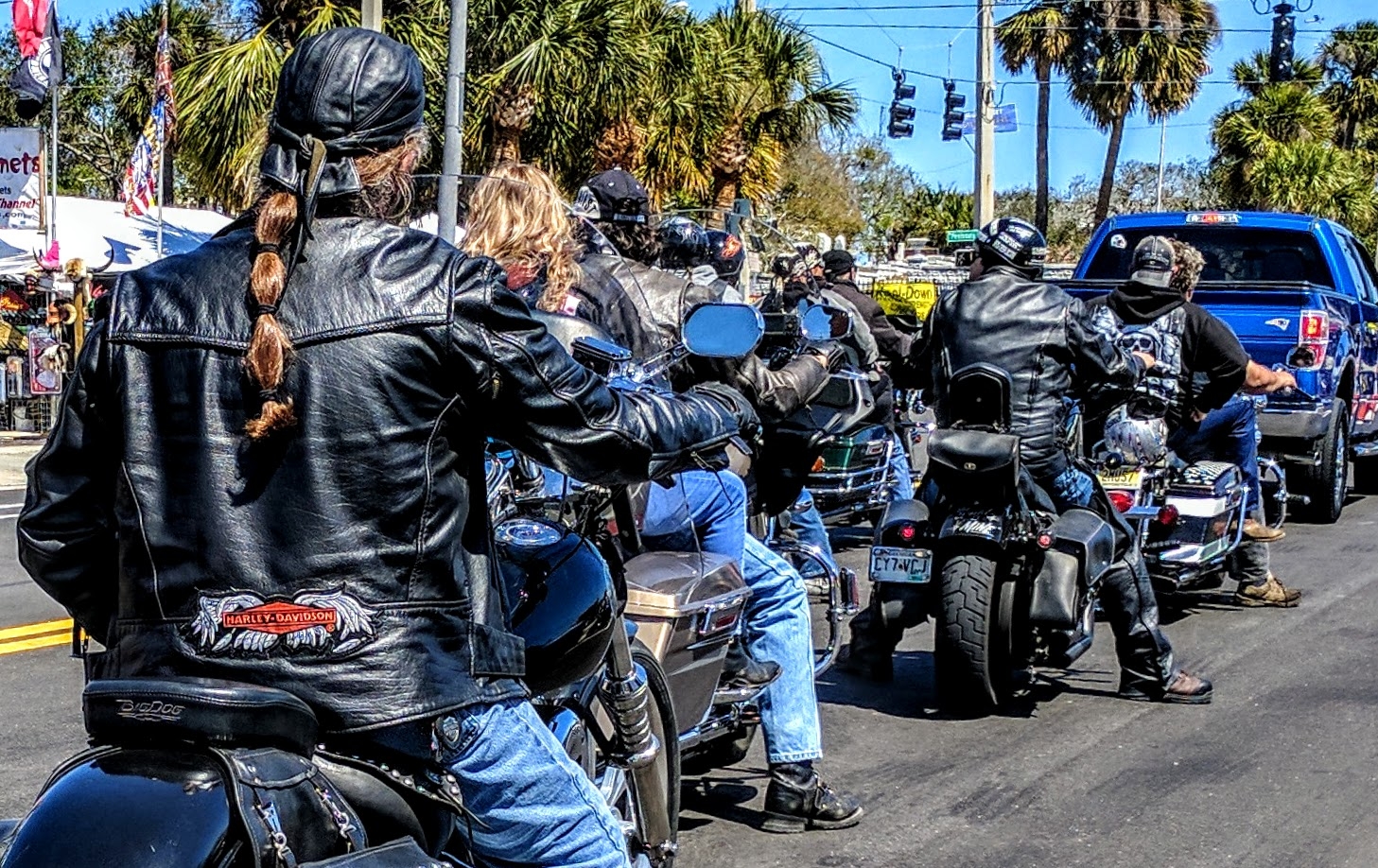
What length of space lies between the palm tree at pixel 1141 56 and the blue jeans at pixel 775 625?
36.5m

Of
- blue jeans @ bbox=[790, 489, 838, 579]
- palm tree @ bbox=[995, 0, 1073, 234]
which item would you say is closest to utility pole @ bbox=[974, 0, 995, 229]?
palm tree @ bbox=[995, 0, 1073, 234]

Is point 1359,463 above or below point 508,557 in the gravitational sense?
below

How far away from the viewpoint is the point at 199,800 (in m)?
2.19

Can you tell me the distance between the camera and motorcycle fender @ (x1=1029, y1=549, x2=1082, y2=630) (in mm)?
6395

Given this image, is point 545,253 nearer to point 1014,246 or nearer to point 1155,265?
point 1014,246

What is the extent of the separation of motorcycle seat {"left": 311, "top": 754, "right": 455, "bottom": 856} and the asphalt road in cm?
244

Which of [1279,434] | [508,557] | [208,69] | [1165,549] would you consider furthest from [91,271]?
[508,557]

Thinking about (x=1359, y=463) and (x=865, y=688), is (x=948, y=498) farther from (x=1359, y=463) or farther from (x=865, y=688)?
(x=1359, y=463)

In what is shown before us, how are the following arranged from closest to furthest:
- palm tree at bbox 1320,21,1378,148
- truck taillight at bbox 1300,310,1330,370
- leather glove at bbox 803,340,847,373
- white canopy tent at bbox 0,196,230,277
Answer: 1. leather glove at bbox 803,340,847,373
2. truck taillight at bbox 1300,310,1330,370
3. white canopy tent at bbox 0,196,230,277
4. palm tree at bbox 1320,21,1378,148

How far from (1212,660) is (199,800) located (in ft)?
20.8

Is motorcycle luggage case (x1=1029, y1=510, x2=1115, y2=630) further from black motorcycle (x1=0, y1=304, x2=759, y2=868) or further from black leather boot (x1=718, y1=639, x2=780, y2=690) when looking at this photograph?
black motorcycle (x1=0, y1=304, x2=759, y2=868)

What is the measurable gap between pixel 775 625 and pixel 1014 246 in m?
2.22

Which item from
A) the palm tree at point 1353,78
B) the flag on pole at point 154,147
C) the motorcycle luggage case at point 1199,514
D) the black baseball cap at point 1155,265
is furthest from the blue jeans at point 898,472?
the palm tree at point 1353,78

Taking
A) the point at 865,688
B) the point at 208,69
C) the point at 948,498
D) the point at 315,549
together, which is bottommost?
the point at 865,688
